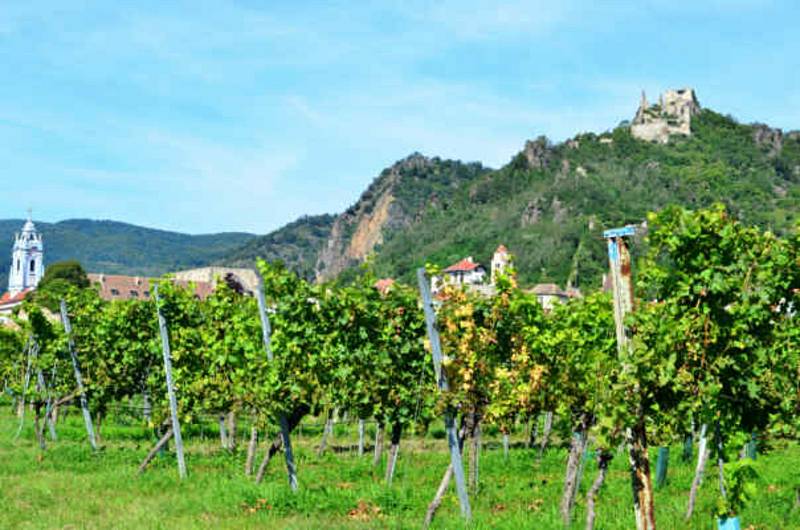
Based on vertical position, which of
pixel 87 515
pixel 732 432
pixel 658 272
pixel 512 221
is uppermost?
pixel 512 221

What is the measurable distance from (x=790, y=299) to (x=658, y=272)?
210cm

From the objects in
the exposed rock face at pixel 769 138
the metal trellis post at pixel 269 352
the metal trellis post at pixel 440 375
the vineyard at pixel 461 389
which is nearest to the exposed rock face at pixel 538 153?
the exposed rock face at pixel 769 138

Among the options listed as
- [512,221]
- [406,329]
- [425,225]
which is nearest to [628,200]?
[512,221]

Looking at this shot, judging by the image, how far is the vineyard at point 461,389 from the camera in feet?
21.2

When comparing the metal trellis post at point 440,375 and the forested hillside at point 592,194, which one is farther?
the forested hillside at point 592,194

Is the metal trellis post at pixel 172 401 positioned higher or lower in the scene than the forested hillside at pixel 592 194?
lower

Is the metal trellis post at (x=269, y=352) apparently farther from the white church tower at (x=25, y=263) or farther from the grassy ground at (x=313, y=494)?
the white church tower at (x=25, y=263)

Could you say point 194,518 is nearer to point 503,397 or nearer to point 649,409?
point 503,397

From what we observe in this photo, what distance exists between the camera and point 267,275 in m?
11.4

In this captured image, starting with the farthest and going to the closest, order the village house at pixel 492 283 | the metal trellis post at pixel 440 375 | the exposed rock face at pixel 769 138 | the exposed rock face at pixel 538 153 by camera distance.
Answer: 1. the exposed rock face at pixel 538 153
2. the exposed rock face at pixel 769 138
3. the village house at pixel 492 283
4. the metal trellis post at pixel 440 375

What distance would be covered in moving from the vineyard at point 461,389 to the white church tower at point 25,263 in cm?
13867

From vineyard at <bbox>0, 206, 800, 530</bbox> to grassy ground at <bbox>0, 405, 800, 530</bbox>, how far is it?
0.06 m

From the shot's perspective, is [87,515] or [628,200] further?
[628,200]

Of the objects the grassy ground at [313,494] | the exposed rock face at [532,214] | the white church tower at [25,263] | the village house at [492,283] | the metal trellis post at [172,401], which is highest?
the exposed rock face at [532,214]
